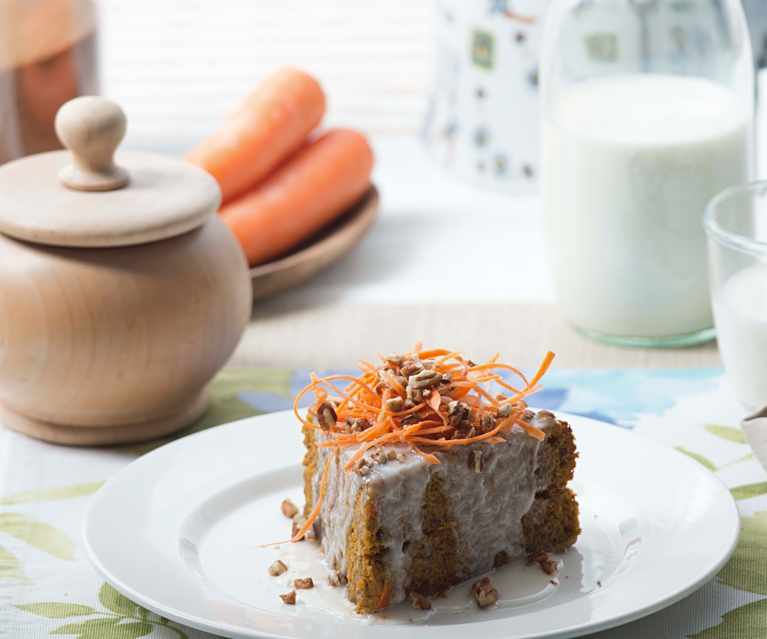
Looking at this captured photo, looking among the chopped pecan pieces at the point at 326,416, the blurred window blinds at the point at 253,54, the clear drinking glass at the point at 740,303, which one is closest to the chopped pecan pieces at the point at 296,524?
the chopped pecan pieces at the point at 326,416

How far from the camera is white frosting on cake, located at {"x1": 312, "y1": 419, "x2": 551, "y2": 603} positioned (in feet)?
3.37

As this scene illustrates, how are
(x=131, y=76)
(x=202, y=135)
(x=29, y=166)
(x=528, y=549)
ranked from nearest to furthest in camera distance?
(x=528, y=549)
(x=29, y=166)
(x=202, y=135)
(x=131, y=76)

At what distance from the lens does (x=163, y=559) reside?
3.53ft

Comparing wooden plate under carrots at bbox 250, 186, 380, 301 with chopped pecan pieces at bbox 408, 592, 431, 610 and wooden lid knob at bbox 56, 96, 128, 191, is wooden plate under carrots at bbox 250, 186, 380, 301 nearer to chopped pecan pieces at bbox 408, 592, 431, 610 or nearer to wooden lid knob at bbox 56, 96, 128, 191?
wooden lid knob at bbox 56, 96, 128, 191

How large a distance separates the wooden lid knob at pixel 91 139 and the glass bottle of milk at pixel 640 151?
55cm

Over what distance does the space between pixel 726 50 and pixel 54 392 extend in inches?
34.1

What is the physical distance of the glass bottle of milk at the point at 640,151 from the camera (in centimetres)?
156

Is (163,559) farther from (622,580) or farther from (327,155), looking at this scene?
(327,155)

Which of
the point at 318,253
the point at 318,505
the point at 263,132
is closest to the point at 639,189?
the point at 318,253

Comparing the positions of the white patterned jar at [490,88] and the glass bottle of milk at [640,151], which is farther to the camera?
the white patterned jar at [490,88]

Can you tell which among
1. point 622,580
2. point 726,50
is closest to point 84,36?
point 726,50

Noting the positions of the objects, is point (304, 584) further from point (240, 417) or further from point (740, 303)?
point (740, 303)

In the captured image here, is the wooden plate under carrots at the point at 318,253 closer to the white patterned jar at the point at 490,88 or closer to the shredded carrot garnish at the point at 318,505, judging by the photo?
the white patterned jar at the point at 490,88

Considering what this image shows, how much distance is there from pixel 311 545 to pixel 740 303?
546mm
